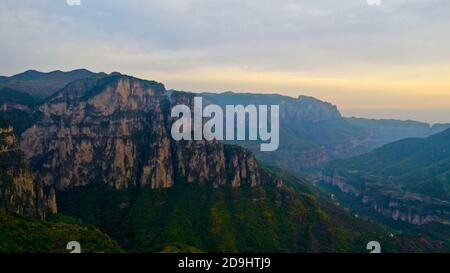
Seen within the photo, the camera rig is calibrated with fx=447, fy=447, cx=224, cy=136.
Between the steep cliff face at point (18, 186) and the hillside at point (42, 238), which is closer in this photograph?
the hillside at point (42, 238)

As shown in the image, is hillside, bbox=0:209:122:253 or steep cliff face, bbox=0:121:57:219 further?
steep cliff face, bbox=0:121:57:219

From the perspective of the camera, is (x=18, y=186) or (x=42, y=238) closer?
(x=42, y=238)

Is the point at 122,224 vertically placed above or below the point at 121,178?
below

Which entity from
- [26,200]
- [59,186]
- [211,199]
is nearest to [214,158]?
[211,199]

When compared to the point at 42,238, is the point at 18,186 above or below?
above

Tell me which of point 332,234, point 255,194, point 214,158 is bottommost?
point 332,234

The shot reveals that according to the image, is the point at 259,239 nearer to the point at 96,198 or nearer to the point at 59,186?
Result: the point at 96,198
